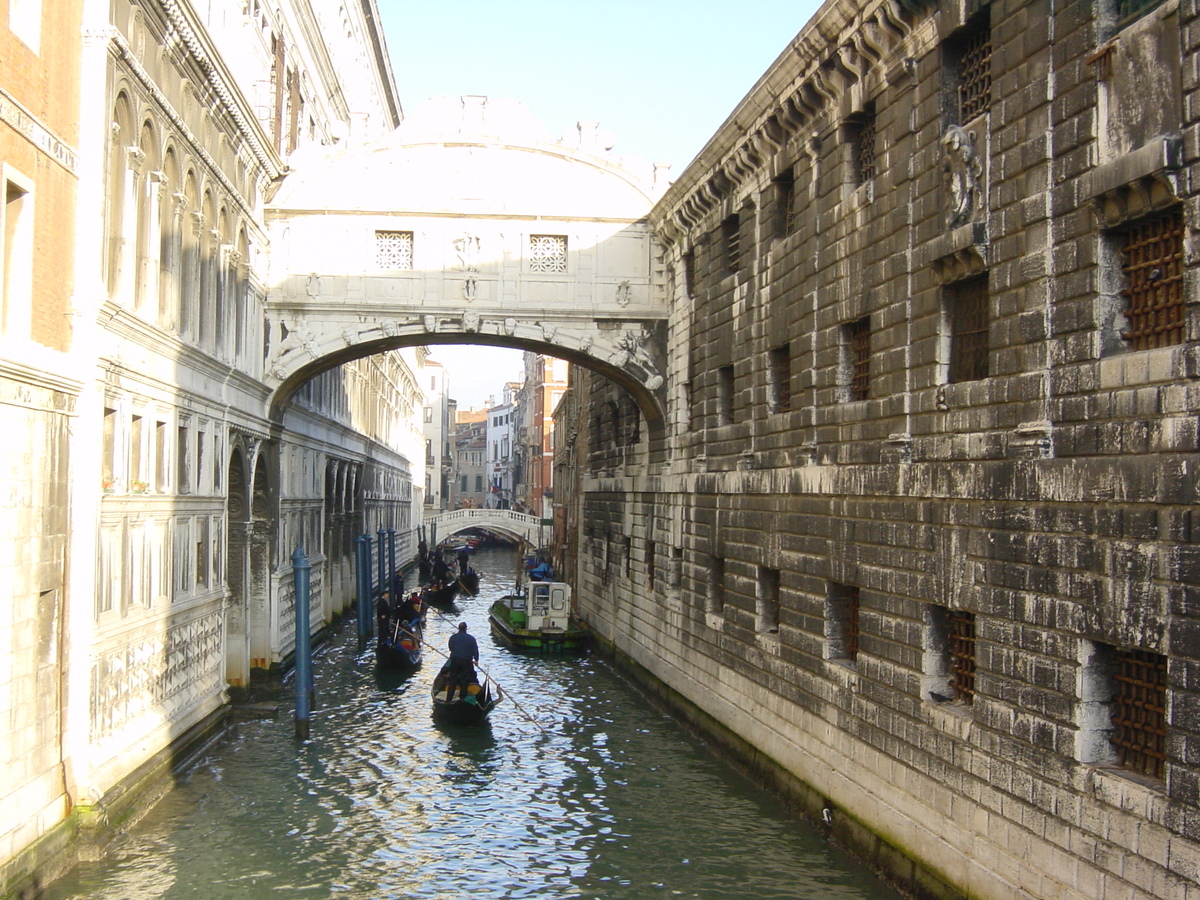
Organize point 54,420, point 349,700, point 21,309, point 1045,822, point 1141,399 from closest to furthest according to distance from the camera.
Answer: point 1141,399 < point 1045,822 < point 21,309 < point 54,420 < point 349,700

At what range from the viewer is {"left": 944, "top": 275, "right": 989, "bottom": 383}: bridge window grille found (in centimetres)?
909

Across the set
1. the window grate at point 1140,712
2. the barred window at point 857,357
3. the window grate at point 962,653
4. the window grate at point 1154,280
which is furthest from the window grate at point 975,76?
the window grate at point 1140,712

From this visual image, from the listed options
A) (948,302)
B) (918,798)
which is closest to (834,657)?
(918,798)

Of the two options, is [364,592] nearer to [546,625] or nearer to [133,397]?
[546,625]

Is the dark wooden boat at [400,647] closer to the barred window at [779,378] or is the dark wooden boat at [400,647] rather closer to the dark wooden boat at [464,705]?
the dark wooden boat at [464,705]

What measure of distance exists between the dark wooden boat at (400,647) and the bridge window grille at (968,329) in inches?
543

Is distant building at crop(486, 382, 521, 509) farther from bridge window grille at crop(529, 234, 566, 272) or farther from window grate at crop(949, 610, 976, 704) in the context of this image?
window grate at crop(949, 610, 976, 704)

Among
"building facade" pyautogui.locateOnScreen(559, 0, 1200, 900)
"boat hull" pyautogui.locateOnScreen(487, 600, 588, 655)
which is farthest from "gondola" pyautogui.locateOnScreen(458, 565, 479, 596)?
"building facade" pyautogui.locateOnScreen(559, 0, 1200, 900)

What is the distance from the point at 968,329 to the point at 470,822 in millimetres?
6721

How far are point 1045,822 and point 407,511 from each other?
4547 centimetres

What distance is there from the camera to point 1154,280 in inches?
279

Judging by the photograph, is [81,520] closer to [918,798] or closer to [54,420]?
[54,420]

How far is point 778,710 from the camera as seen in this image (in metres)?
13.0

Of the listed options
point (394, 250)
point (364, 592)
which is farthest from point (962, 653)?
point (364, 592)
